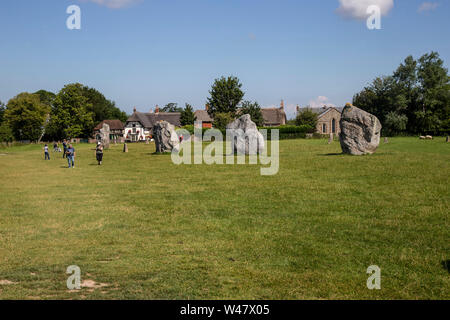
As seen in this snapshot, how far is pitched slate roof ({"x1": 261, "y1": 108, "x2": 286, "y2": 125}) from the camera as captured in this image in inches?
3927

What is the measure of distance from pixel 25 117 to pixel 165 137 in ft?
220

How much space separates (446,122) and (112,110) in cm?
9390

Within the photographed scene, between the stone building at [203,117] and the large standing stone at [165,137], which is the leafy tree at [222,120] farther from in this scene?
the large standing stone at [165,137]

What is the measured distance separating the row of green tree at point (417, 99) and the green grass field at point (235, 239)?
5982 cm

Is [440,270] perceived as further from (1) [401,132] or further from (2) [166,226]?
(1) [401,132]

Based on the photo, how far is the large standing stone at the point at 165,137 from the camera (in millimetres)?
34125

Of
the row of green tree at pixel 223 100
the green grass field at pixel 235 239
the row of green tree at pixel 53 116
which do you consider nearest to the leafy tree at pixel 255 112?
the row of green tree at pixel 223 100

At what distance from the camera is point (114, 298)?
5496 millimetres

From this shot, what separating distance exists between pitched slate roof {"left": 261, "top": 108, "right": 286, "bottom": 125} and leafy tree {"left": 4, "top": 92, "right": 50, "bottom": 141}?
176 ft

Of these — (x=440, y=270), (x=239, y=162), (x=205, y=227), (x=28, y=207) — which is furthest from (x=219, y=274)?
(x=239, y=162)

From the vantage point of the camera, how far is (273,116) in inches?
3974
